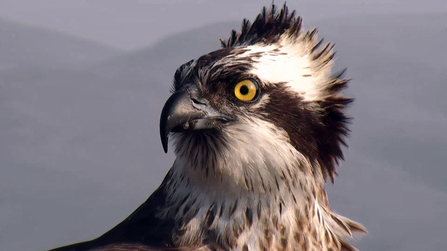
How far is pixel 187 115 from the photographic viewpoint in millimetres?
5480

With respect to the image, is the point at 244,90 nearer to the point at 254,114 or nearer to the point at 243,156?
the point at 254,114

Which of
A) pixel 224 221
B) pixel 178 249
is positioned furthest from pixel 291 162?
pixel 178 249

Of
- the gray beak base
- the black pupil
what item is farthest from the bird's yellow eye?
the gray beak base

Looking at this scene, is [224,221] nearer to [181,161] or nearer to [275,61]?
[181,161]

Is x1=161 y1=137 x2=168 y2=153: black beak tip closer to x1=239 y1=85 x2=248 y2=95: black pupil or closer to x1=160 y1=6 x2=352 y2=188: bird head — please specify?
x1=160 y1=6 x2=352 y2=188: bird head

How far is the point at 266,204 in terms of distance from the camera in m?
5.70

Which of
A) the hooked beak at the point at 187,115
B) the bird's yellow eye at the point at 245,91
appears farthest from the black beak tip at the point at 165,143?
the bird's yellow eye at the point at 245,91

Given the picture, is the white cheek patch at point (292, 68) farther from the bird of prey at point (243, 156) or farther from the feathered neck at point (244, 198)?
the feathered neck at point (244, 198)

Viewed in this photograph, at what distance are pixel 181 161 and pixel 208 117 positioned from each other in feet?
1.60

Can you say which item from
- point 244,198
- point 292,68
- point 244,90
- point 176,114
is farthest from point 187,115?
point 292,68

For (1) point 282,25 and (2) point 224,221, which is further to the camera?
(1) point 282,25

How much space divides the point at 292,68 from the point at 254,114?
1.80 ft

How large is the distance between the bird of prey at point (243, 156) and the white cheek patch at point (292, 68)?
11 millimetres

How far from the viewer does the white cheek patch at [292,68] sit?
566cm
